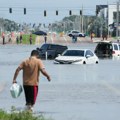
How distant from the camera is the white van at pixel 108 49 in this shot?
197 ft

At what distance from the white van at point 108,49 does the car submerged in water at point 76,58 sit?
1154cm

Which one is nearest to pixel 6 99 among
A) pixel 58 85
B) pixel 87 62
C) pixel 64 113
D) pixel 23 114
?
pixel 64 113

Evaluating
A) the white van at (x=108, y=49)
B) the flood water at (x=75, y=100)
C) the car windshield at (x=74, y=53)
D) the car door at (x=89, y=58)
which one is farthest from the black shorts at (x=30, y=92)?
the white van at (x=108, y=49)

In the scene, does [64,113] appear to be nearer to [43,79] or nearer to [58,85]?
[58,85]

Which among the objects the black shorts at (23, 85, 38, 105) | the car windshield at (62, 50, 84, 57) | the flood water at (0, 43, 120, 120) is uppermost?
the black shorts at (23, 85, 38, 105)

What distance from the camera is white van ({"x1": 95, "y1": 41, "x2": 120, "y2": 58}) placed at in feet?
197

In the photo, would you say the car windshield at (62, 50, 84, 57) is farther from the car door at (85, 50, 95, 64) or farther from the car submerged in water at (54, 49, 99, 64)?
the car door at (85, 50, 95, 64)

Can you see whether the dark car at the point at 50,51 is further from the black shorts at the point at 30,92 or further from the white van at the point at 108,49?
the black shorts at the point at 30,92

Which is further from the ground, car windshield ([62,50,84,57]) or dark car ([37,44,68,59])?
car windshield ([62,50,84,57])

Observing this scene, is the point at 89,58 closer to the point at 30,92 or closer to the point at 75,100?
the point at 75,100

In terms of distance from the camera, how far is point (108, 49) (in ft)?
202

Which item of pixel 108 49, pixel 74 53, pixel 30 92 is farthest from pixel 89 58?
pixel 30 92

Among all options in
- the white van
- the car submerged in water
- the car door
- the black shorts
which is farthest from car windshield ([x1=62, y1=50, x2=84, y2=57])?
the black shorts

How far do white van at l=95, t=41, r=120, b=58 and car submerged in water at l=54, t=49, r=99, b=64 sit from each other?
11538 millimetres
